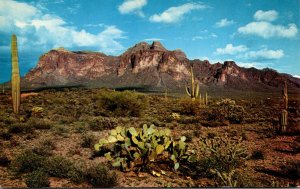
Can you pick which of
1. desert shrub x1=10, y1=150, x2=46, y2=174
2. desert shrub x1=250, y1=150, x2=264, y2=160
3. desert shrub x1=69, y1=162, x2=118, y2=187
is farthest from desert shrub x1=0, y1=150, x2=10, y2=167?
desert shrub x1=250, y1=150, x2=264, y2=160

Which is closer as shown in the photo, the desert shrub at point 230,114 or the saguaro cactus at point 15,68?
the saguaro cactus at point 15,68

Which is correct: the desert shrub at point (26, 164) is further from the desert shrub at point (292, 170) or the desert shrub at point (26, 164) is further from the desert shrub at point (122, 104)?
the desert shrub at point (122, 104)

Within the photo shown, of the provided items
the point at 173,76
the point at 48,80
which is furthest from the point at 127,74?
the point at 48,80

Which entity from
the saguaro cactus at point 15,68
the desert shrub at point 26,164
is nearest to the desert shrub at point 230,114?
the saguaro cactus at point 15,68

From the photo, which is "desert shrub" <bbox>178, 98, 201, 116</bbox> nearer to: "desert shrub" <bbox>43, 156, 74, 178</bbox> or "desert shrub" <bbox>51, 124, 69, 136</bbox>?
"desert shrub" <bbox>51, 124, 69, 136</bbox>

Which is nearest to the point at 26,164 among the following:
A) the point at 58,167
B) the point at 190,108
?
the point at 58,167

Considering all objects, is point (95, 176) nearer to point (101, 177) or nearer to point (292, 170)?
point (101, 177)

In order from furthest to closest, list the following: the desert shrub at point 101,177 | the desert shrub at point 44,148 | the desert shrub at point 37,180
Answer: the desert shrub at point 44,148, the desert shrub at point 101,177, the desert shrub at point 37,180
